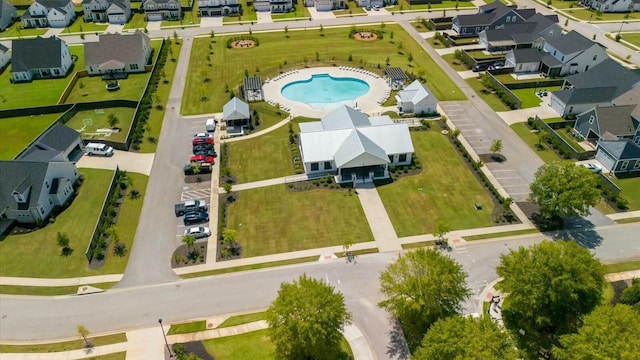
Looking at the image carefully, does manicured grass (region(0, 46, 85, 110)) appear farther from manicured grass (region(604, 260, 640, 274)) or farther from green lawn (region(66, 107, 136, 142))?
manicured grass (region(604, 260, 640, 274))

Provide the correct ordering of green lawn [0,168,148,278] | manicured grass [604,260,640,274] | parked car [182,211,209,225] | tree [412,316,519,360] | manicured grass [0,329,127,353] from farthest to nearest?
parked car [182,211,209,225] < green lawn [0,168,148,278] < manicured grass [604,260,640,274] < manicured grass [0,329,127,353] < tree [412,316,519,360]

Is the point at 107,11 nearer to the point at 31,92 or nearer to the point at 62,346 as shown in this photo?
the point at 31,92

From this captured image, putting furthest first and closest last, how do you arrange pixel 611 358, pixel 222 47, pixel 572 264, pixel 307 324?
pixel 222 47 < pixel 572 264 < pixel 307 324 < pixel 611 358

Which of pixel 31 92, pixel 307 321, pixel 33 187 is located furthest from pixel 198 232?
pixel 31 92

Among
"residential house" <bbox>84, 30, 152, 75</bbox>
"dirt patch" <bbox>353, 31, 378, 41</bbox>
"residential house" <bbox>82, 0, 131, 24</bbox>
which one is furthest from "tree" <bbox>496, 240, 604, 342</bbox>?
"residential house" <bbox>82, 0, 131, 24</bbox>

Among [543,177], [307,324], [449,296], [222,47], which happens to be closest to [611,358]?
[449,296]

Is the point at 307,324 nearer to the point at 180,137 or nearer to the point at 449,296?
the point at 449,296

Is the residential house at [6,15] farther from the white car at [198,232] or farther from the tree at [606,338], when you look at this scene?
the tree at [606,338]
